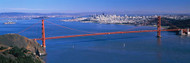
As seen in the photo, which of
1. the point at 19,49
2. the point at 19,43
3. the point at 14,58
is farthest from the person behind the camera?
the point at 19,43

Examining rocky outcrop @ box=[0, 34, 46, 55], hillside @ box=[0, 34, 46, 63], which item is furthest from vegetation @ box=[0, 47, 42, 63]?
rocky outcrop @ box=[0, 34, 46, 55]

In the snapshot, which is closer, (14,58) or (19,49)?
(14,58)

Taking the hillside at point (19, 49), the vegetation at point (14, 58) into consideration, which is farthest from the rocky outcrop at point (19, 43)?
the vegetation at point (14, 58)

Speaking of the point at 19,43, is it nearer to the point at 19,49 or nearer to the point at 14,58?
the point at 19,49

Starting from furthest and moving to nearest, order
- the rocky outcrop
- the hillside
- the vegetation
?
the rocky outcrop, the hillside, the vegetation

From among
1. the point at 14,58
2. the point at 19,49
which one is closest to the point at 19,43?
the point at 19,49

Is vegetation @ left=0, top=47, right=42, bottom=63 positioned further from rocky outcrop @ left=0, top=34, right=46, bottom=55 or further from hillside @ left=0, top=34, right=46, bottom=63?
rocky outcrop @ left=0, top=34, right=46, bottom=55

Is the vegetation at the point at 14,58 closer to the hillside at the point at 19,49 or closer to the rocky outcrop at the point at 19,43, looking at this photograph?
the hillside at the point at 19,49

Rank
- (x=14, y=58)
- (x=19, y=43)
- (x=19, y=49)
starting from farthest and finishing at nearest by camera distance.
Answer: (x=19, y=43) → (x=19, y=49) → (x=14, y=58)

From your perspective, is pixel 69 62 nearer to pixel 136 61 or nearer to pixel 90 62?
pixel 90 62

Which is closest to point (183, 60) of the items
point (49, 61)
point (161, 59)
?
point (161, 59)
